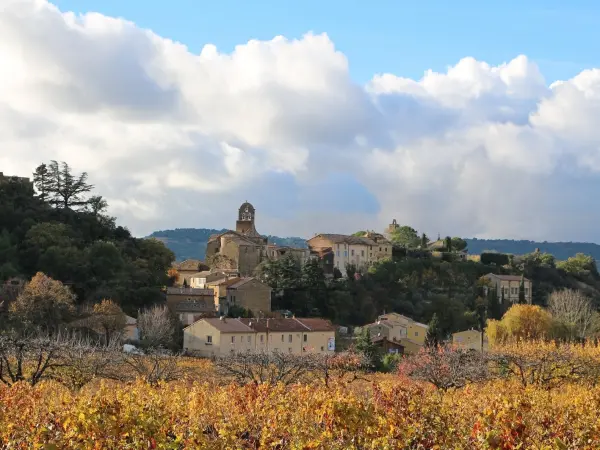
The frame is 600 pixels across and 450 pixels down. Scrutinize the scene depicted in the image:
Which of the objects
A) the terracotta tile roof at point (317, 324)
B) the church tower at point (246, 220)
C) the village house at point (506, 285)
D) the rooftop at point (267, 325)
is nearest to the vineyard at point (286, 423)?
the rooftop at point (267, 325)

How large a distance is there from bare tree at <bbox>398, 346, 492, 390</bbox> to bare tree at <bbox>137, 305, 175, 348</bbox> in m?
17.5

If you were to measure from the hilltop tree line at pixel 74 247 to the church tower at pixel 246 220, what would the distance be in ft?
73.0

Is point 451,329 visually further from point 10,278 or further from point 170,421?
point 170,421

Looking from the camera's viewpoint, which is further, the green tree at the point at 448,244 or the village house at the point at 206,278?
the green tree at the point at 448,244

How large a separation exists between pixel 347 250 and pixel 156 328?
3904cm

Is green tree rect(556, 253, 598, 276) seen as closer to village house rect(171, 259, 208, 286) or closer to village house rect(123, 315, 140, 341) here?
village house rect(171, 259, 208, 286)

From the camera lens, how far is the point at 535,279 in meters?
102

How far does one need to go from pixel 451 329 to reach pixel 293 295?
15477 mm

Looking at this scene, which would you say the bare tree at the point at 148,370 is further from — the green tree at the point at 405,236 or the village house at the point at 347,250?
the green tree at the point at 405,236

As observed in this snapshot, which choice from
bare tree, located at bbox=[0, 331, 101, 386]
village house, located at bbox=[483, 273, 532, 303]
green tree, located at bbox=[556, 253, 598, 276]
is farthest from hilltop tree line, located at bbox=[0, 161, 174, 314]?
green tree, located at bbox=[556, 253, 598, 276]

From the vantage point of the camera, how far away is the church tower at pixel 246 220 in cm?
9506

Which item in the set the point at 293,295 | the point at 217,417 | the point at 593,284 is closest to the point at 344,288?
the point at 293,295

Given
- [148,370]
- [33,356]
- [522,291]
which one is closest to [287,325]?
[148,370]

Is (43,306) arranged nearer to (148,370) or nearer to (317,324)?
(148,370)
